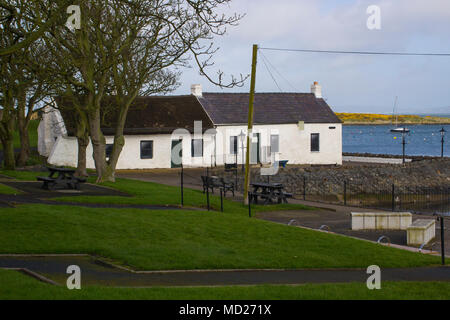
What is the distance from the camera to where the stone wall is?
136 feet

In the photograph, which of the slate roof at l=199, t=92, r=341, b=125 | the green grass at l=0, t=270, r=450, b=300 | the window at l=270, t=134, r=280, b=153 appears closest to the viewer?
the green grass at l=0, t=270, r=450, b=300

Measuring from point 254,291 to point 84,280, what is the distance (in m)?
3.23

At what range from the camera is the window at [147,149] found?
45.9 m

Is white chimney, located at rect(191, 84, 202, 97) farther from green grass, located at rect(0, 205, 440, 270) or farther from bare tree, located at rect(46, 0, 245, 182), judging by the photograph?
green grass, located at rect(0, 205, 440, 270)

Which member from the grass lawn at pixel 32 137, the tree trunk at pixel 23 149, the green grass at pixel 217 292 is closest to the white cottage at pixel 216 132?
the tree trunk at pixel 23 149

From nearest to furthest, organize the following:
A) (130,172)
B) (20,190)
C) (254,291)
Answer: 1. (254,291)
2. (20,190)
3. (130,172)

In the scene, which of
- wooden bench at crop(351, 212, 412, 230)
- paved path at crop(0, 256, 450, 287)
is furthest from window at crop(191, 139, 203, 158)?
paved path at crop(0, 256, 450, 287)

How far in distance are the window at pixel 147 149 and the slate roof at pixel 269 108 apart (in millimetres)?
5548

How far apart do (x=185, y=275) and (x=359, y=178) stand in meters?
34.5

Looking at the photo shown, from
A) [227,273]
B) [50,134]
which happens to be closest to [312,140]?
[50,134]

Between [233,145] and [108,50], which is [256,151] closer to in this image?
[233,145]

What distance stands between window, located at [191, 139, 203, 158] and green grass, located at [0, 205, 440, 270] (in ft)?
92.9

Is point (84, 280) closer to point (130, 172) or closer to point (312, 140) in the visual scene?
point (130, 172)
